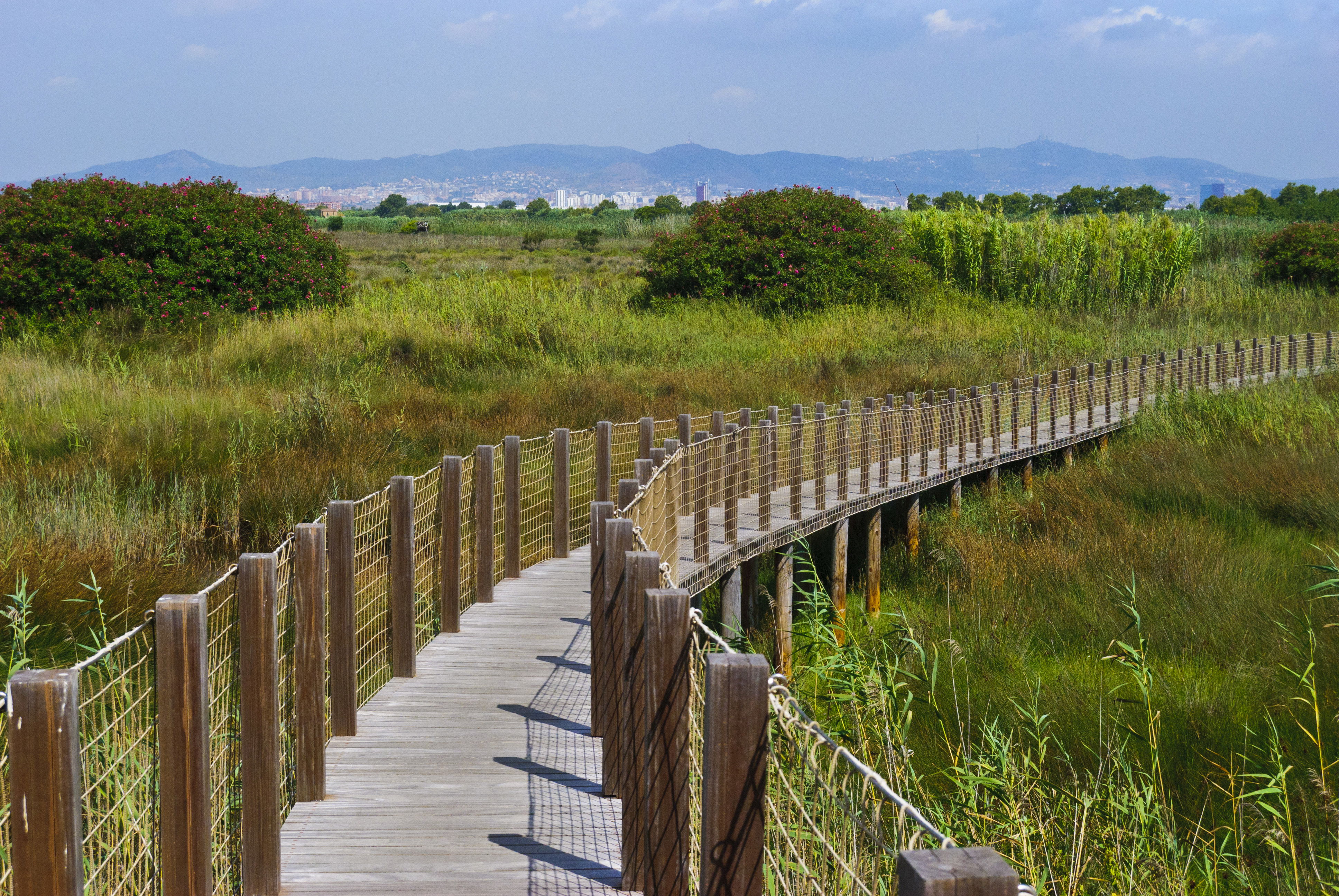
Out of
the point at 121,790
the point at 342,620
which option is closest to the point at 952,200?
the point at 342,620

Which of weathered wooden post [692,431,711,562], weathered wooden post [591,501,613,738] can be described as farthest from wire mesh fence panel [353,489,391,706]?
weathered wooden post [692,431,711,562]

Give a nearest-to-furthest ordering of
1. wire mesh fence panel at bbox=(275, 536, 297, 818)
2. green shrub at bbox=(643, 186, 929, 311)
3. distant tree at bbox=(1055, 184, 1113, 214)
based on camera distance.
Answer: wire mesh fence panel at bbox=(275, 536, 297, 818)
green shrub at bbox=(643, 186, 929, 311)
distant tree at bbox=(1055, 184, 1113, 214)

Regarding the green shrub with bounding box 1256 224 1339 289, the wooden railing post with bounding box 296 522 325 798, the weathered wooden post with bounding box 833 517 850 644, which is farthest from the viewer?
the green shrub with bounding box 1256 224 1339 289

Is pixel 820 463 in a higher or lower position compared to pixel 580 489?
higher

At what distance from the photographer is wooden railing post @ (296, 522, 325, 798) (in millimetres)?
4383

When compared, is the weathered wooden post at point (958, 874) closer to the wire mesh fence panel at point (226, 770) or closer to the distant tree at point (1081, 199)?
the wire mesh fence panel at point (226, 770)

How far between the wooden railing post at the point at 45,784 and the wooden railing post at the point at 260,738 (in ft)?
3.23

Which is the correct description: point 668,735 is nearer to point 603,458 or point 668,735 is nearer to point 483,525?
point 483,525

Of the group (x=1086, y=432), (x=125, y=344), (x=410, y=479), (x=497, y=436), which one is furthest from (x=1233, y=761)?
(x=125, y=344)

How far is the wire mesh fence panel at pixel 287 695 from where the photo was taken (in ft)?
14.8

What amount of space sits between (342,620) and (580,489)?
5935mm

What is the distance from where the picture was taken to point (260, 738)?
3838mm

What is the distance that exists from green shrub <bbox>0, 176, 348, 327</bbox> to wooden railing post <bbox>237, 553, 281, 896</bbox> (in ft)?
54.6

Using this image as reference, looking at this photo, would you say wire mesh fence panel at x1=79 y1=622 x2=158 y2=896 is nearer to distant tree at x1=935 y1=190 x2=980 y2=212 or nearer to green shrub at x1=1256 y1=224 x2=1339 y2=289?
distant tree at x1=935 y1=190 x2=980 y2=212
